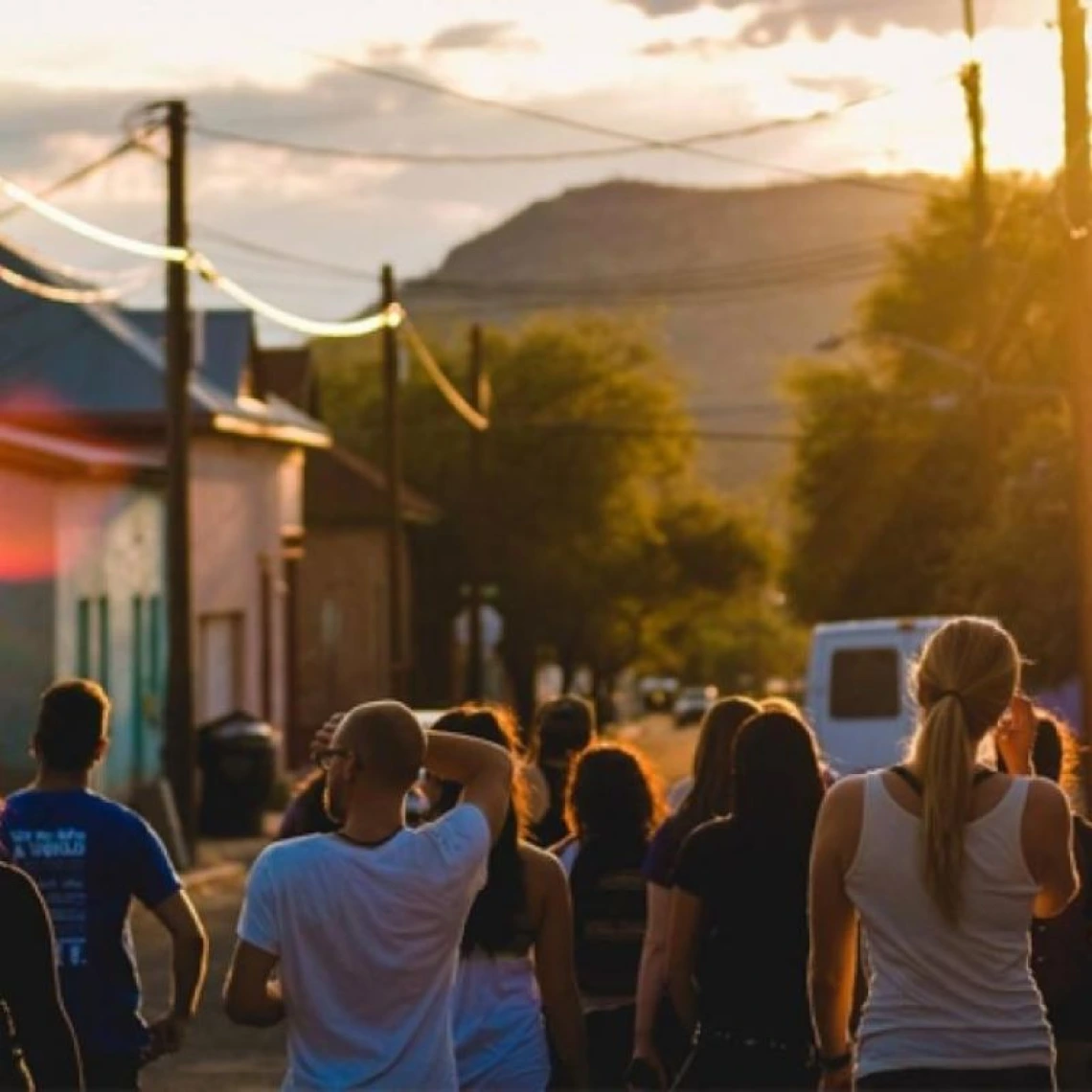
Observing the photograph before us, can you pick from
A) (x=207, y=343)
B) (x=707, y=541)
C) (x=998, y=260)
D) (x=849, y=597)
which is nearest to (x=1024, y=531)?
(x=207, y=343)

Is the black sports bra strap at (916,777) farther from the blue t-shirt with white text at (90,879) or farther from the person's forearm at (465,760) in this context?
the blue t-shirt with white text at (90,879)

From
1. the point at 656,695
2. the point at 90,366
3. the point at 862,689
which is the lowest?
the point at 656,695

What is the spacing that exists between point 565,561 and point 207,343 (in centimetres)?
3119

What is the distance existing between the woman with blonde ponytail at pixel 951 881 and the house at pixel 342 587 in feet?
201

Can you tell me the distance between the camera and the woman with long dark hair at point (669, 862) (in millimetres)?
8383

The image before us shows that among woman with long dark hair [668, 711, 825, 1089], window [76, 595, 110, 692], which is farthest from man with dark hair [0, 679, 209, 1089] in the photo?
window [76, 595, 110, 692]

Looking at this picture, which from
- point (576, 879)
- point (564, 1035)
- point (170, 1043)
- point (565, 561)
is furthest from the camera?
point (565, 561)

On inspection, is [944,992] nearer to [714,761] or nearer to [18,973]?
[18,973]

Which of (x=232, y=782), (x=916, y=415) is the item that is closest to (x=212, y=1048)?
(x=232, y=782)

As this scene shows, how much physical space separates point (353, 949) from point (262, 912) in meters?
0.19

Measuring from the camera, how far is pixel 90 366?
1960 inches

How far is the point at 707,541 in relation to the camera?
90750 millimetres

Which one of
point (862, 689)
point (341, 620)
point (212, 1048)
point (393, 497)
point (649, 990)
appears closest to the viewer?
point (649, 990)

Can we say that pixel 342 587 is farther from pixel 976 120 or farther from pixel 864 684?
pixel 864 684
